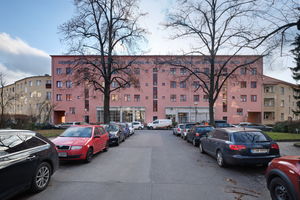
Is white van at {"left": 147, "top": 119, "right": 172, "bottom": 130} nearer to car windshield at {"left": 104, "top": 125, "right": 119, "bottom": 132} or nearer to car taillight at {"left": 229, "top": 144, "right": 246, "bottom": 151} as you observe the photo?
car windshield at {"left": 104, "top": 125, "right": 119, "bottom": 132}

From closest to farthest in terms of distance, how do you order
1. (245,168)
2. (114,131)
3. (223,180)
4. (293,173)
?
(293,173)
(223,180)
(245,168)
(114,131)

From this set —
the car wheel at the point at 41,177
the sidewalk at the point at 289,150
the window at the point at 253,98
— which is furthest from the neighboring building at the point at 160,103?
the car wheel at the point at 41,177

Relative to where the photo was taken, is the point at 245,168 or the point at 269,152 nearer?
the point at 269,152

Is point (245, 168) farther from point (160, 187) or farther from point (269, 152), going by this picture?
point (160, 187)

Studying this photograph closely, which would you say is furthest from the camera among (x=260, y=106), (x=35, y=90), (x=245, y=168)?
(x=35, y=90)

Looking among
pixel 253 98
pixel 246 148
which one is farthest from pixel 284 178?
pixel 253 98

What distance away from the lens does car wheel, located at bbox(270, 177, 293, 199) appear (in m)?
2.98

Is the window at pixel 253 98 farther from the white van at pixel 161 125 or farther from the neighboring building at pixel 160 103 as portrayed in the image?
the white van at pixel 161 125

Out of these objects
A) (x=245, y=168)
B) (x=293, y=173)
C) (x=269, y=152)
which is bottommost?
(x=245, y=168)

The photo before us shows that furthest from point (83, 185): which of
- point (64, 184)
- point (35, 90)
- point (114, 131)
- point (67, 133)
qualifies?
point (35, 90)

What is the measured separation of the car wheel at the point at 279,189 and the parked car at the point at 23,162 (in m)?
5.13

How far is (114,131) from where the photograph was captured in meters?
11.9

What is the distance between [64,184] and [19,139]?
1.72m

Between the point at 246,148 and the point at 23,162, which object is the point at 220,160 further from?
the point at 23,162
